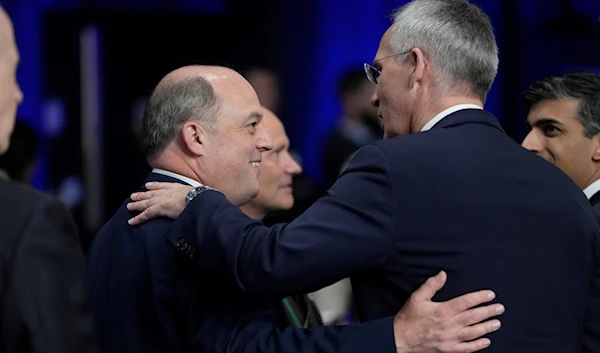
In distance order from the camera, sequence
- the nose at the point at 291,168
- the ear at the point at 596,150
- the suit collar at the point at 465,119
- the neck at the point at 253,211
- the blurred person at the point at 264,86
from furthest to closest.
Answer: the blurred person at the point at 264,86 < the nose at the point at 291,168 < the neck at the point at 253,211 < the ear at the point at 596,150 < the suit collar at the point at 465,119

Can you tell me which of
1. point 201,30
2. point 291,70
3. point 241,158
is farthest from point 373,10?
point 241,158

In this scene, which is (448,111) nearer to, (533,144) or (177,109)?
(177,109)

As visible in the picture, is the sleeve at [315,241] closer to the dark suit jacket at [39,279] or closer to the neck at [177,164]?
the neck at [177,164]

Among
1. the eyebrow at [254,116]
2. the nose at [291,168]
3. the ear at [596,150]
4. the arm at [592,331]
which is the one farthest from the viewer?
the nose at [291,168]

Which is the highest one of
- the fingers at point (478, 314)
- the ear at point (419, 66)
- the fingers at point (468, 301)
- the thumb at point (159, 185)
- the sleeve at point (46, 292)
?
the ear at point (419, 66)

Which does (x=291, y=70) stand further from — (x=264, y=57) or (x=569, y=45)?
(x=569, y=45)

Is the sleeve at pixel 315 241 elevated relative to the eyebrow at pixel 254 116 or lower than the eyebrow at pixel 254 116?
lower

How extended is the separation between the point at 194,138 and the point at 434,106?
64cm

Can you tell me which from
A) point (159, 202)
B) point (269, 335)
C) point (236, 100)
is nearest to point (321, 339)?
point (269, 335)

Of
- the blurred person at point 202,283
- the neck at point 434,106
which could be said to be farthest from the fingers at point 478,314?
the neck at point 434,106

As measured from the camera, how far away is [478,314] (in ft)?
7.48

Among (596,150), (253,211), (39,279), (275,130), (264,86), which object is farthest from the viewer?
(264,86)

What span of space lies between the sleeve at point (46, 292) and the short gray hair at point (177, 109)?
3.48ft

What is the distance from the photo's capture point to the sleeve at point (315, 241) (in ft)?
7.36
